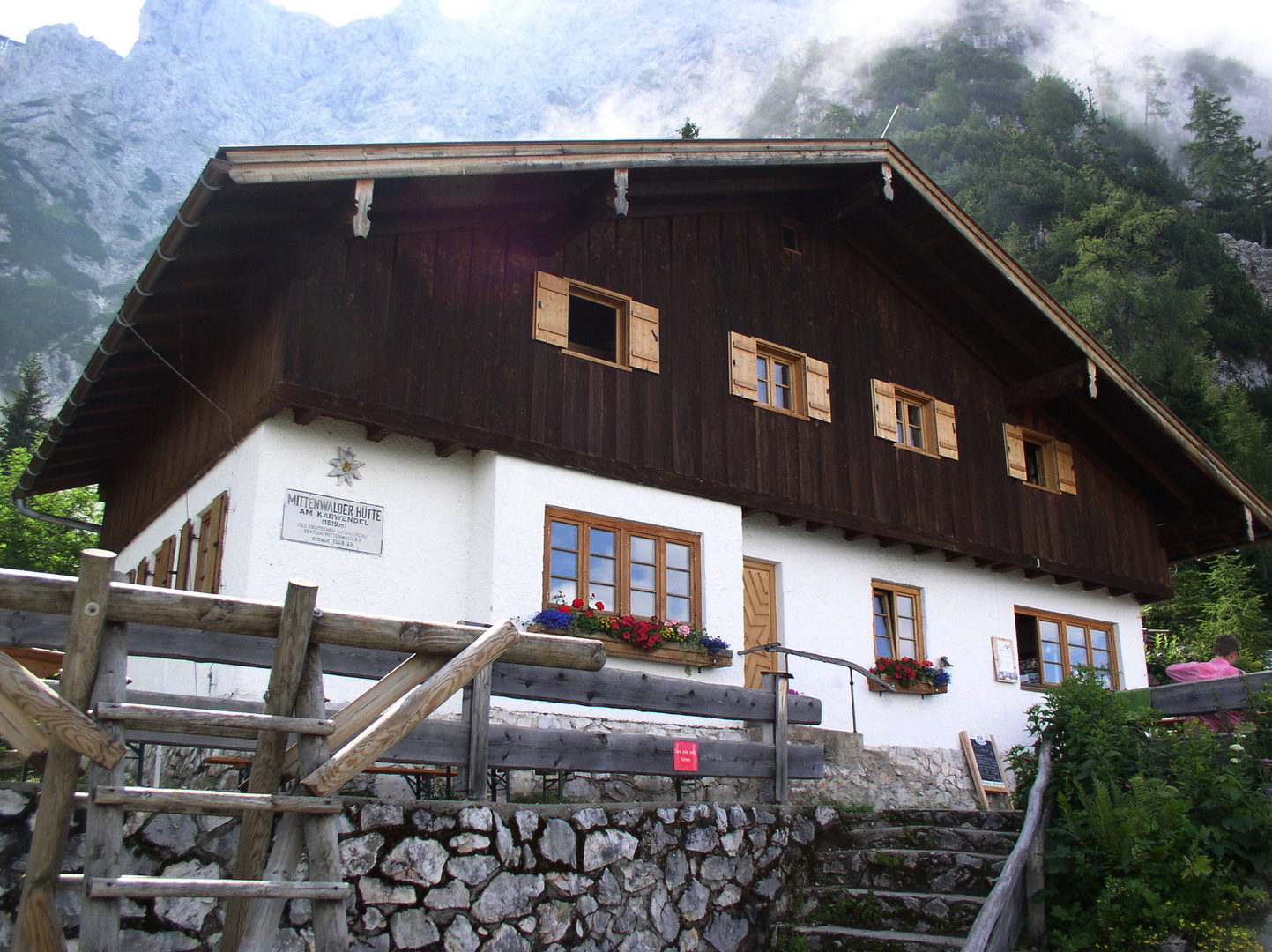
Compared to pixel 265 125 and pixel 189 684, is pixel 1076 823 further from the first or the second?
pixel 265 125

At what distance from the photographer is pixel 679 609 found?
11.6 metres

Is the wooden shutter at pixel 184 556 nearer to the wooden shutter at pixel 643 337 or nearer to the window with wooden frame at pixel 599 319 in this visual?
the window with wooden frame at pixel 599 319

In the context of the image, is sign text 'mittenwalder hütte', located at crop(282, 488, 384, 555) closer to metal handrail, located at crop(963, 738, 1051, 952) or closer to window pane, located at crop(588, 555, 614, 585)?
window pane, located at crop(588, 555, 614, 585)

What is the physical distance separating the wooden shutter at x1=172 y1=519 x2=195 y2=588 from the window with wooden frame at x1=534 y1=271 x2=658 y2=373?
3.94 metres

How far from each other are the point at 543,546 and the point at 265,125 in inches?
4787

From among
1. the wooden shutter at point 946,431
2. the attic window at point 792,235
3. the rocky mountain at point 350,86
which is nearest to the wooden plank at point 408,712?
the attic window at point 792,235

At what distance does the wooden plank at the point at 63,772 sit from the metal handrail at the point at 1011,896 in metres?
4.85

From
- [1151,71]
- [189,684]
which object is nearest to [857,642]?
[189,684]

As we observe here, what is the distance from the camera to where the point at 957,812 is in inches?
357

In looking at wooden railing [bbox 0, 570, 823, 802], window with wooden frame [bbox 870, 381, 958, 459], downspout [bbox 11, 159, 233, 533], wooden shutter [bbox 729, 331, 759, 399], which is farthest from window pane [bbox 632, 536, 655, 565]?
downspout [bbox 11, 159, 233, 533]

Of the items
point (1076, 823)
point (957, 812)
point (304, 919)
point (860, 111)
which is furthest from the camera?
point (860, 111)

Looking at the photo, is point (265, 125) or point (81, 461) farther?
point (265, 125)

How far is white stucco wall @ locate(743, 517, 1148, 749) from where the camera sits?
42.7 feet

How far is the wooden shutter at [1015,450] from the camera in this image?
15.6m
